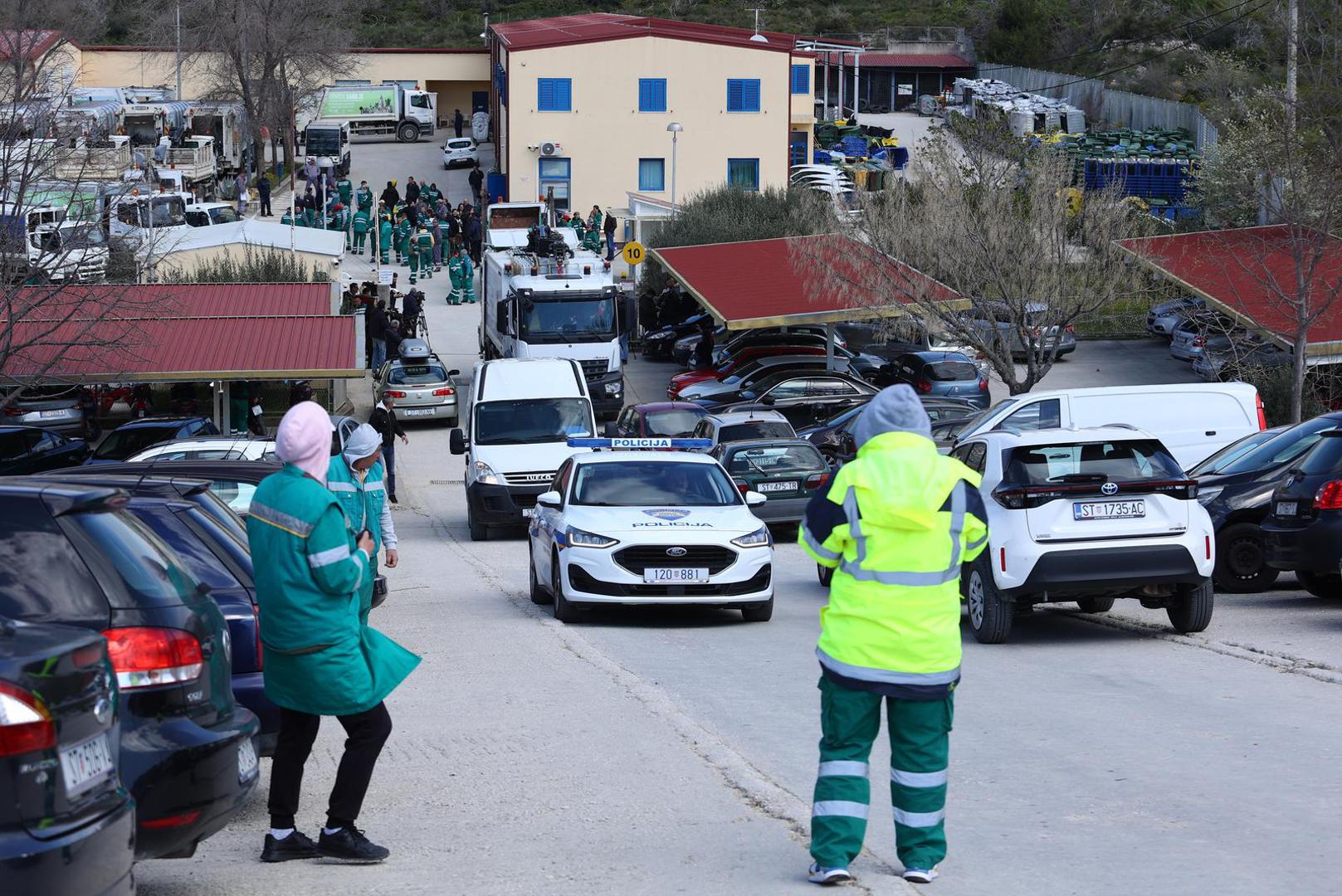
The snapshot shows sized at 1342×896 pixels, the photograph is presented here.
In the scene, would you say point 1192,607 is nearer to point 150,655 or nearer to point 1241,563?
point 1241,563

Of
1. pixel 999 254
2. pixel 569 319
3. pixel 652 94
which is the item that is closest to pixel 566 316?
pixel 569 319

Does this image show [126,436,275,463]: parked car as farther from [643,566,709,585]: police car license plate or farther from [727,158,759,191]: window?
[727,158,759,191]: window

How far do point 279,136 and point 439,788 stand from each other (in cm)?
7593

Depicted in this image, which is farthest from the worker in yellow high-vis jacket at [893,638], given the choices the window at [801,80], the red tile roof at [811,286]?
the window at [801,80]

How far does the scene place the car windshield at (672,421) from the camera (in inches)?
1106

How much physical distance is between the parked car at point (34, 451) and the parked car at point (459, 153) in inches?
1951

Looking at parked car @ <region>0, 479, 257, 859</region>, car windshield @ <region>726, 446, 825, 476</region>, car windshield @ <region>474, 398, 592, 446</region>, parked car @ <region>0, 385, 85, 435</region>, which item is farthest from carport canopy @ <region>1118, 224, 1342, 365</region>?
parked car @ <region>0, 479, 257, 859</region>

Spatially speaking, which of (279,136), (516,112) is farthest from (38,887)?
(279,136)

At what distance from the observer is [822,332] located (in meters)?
41.9

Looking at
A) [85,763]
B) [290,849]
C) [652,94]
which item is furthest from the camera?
[652,94]

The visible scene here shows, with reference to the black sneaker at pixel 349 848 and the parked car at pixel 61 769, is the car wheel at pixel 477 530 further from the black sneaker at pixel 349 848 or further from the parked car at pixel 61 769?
the parked car at pixel 61 769

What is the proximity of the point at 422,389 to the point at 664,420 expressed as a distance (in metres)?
10.4

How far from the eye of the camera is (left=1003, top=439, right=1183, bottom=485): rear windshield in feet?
41.8

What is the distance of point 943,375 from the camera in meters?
36.5
